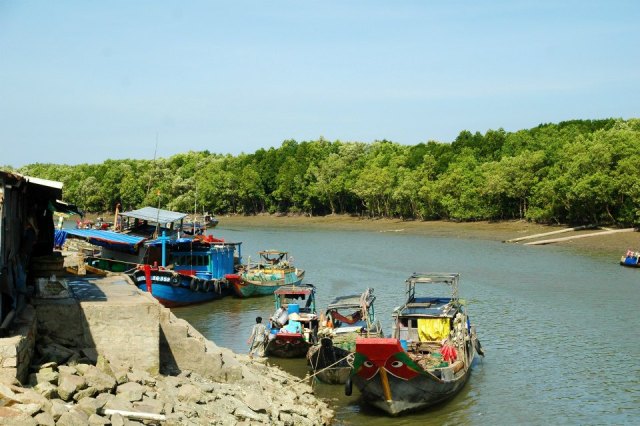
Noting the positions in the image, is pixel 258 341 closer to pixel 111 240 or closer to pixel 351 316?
pixel 351 316

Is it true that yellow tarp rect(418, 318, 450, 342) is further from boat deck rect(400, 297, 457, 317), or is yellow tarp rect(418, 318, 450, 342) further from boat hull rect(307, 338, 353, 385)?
boat hull rect(307, 338, 353, 385)

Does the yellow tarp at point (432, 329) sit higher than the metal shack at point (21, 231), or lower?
lower

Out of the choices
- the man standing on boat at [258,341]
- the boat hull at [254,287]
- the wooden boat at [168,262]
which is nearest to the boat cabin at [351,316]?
the man standing on boat at [258,341]

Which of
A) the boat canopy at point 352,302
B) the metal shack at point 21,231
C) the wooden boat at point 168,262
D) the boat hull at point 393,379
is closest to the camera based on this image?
the metal shack at point 21,231

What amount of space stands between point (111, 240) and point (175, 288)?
5081mm

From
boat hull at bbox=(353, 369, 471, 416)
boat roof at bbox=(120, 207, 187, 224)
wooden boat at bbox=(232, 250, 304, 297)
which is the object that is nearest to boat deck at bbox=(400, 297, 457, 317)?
boat hull at bbox=(353, 369, 471, 416)

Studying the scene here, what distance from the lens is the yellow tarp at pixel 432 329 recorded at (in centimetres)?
2308

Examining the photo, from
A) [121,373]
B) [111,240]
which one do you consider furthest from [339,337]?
[111,240]

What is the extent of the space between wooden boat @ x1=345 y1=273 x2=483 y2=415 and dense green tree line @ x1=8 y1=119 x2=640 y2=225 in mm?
21392

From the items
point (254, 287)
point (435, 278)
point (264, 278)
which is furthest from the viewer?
point (264, 278)

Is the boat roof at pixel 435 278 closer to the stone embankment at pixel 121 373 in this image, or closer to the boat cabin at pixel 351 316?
the boat cabin at pixel 351 316

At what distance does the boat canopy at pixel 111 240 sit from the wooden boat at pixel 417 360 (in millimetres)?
17815

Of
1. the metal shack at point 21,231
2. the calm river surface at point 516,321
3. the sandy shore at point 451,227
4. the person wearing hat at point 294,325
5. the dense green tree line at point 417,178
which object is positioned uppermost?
the dense green tree line at point 417,178

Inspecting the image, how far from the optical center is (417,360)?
21078mm
